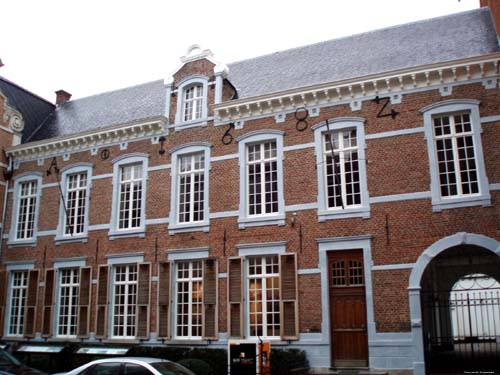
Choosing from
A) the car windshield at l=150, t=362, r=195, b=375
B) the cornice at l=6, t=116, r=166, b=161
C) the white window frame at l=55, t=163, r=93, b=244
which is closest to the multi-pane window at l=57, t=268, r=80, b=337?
the white window frame at l=55, t=163, r=93, b=244

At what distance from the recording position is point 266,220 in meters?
16.1

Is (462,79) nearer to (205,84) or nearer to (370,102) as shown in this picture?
(370,102)

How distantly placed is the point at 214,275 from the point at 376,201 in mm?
5487

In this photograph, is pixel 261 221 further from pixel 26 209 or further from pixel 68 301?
pixel 26 209

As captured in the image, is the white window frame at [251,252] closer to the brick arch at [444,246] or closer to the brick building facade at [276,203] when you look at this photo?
the brick building facade at [276,203]

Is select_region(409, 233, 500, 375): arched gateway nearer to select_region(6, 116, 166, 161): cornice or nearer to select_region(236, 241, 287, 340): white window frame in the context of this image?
select_region(236, 241, 287, 340): white window frame

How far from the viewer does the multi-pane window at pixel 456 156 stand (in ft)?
46.8

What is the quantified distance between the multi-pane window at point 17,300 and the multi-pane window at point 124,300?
4.14 m

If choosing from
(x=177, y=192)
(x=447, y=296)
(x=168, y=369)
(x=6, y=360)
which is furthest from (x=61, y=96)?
(x=447, y=296)

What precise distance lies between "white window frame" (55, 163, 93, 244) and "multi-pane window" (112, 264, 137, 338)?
A: 2.05 metres

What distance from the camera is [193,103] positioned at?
18.6 metres

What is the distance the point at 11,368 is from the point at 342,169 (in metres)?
10.0

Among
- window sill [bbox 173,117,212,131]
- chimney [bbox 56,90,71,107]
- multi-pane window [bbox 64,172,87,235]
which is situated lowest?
multi-pane window [bbox 64,172,87,235]

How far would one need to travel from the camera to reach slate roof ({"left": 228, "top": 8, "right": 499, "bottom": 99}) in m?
16.2
